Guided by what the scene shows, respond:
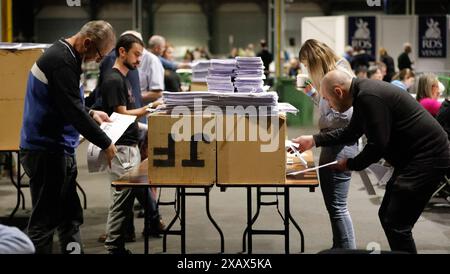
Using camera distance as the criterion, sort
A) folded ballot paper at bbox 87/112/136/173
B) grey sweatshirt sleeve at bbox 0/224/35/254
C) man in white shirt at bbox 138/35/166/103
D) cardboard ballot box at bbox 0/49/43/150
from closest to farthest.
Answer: grey sweatshirt sleeve at bbox 0/224/35/254
folded ballot paper at bbox 87/112/136/173
cardboard ballot box at bbox 0/49/43/150
man in white shirt at bbox 138/35/166/103

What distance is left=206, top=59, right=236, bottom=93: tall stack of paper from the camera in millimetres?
4066

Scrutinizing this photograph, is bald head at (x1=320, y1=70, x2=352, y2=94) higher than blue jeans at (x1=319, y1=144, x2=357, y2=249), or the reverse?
bald head at (x1=320, y1=70, x2=352, y2=94)

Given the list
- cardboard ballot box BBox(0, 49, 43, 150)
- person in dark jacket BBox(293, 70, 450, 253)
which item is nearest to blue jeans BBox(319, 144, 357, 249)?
person in dark jacket BBox(293, 70, 450, 253)

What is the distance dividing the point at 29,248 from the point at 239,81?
1962 millimetres

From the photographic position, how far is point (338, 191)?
4.16m

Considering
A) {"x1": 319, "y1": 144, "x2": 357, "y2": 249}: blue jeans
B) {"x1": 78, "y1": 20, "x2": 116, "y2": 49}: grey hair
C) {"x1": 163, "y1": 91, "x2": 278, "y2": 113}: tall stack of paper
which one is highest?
{"x1": 78, "y1": 20, "x2": 116, "y2": 49}: grey hair

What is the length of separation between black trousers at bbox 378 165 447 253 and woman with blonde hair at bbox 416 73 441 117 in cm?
311

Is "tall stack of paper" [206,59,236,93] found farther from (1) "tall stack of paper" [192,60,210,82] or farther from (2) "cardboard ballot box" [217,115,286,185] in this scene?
(1) "tall stack of paper" [192,60,210,82]

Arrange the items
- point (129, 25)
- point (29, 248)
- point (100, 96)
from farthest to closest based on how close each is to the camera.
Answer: point (129, 25)
point (100, 96)
point (29, 248)

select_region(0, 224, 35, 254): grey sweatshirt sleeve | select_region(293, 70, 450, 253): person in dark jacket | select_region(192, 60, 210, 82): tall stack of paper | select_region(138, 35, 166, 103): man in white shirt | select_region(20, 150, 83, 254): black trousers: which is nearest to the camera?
select_region(0, 224, 35, 254): grey sweatshirt sleeve

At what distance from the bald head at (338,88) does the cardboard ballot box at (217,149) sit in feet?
0.96
